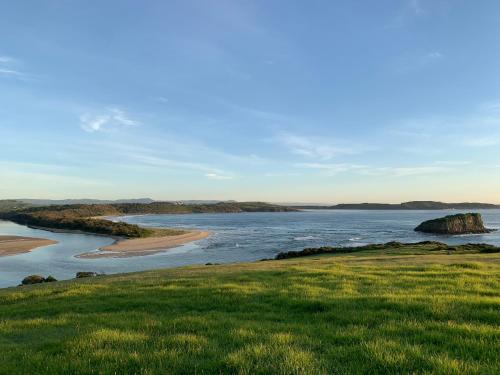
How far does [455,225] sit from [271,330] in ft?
401

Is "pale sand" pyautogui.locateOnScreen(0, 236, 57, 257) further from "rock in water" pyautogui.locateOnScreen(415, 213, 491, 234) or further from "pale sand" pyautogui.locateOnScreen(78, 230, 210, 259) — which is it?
"rock in water" pyautogui.locateOnScreen(415, 213, 491, 234)

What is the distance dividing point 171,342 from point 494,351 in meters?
5.54

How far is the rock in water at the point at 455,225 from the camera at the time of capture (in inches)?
4390

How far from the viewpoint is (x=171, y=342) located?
7.54 meters

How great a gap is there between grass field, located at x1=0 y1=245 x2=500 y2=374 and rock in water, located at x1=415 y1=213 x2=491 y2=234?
348 feet

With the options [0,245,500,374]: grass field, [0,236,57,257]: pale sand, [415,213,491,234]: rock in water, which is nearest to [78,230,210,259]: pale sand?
[0,236,57,257]: pale sand

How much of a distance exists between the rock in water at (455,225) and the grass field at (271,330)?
348ft

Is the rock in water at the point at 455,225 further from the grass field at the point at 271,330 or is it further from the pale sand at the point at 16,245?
the grass field at the point at 271,330

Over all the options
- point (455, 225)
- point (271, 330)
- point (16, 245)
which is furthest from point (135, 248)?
point (455, 225)

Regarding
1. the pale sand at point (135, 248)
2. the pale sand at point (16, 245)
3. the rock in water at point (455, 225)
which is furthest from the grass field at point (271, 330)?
the rock in water at point (455, 225)

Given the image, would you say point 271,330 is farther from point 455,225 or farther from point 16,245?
point 455,225

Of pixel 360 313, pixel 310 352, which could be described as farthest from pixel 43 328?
pixel 360 313

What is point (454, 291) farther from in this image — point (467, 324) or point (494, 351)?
point (494, 351)

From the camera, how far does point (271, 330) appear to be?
27.3ft
